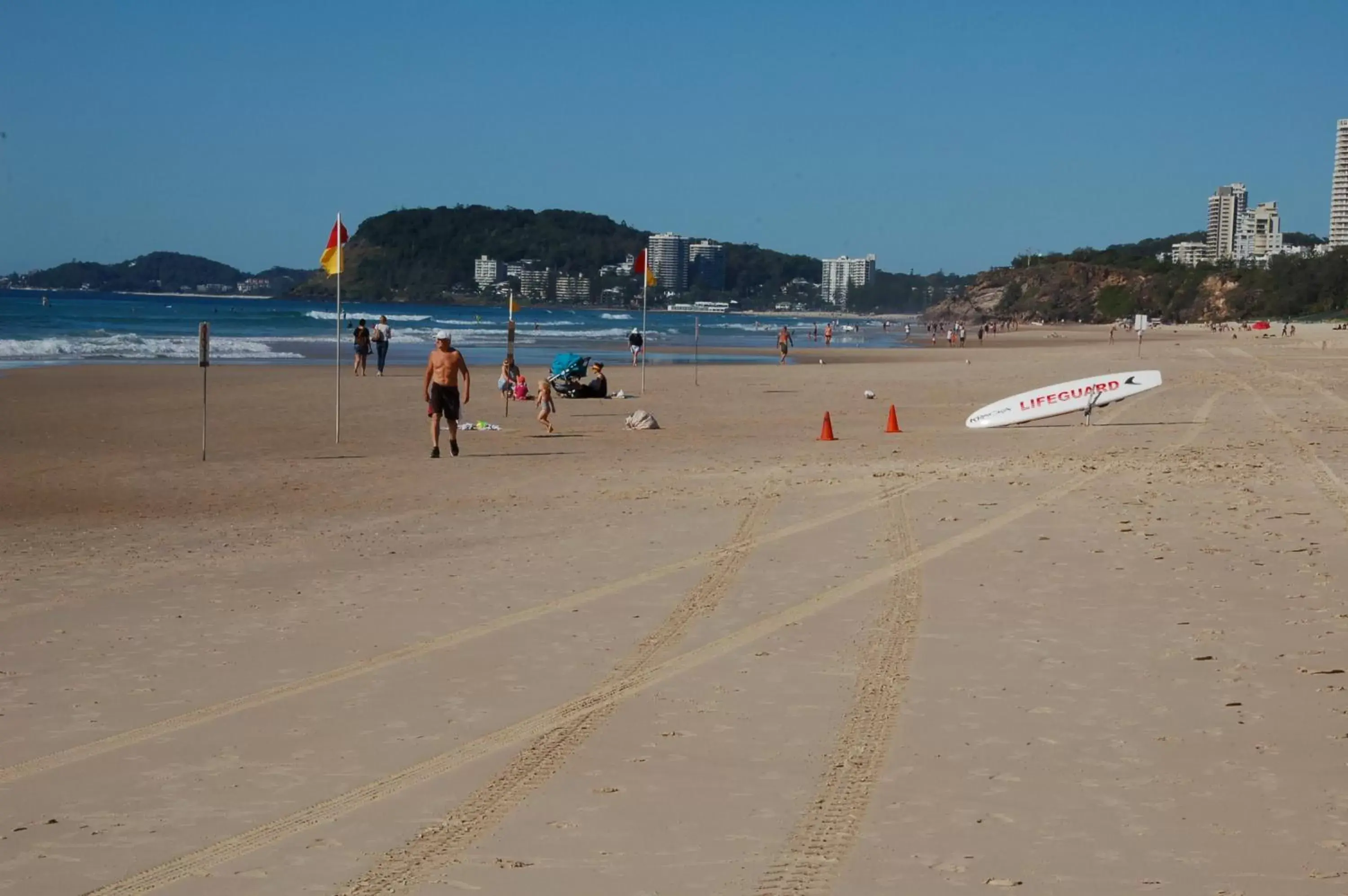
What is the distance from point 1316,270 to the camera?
121 m

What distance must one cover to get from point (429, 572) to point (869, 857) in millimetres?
5736

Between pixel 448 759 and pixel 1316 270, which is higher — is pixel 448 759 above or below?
below

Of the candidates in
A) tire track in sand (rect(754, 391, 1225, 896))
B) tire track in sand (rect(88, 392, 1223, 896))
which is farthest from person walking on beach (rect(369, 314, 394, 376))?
tire track in sand (rect(754, 391, 1225, 896))

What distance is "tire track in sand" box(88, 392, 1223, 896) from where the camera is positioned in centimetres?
450

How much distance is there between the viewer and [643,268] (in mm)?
28875

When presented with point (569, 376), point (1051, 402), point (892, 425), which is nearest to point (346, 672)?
point (892, 425)

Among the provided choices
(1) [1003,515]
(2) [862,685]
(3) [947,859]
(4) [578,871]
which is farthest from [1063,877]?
(1) [1003,515]

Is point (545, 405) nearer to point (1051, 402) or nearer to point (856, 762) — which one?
point (1051, 402)

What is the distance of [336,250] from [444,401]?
270 cm

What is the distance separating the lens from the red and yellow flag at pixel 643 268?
28.0m

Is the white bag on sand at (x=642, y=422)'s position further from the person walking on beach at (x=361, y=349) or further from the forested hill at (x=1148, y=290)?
the forested hill at (x=1148, y=290)

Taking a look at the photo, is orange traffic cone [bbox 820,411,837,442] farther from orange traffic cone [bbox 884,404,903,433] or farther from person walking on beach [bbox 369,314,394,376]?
person walking on beach [bbox 369,314,394,376]

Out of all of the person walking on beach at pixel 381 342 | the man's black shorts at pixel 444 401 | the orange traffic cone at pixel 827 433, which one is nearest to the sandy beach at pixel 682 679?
the man's black shorts at pixel 444 401

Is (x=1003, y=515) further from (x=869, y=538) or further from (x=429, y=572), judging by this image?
(x=429, y=572)
